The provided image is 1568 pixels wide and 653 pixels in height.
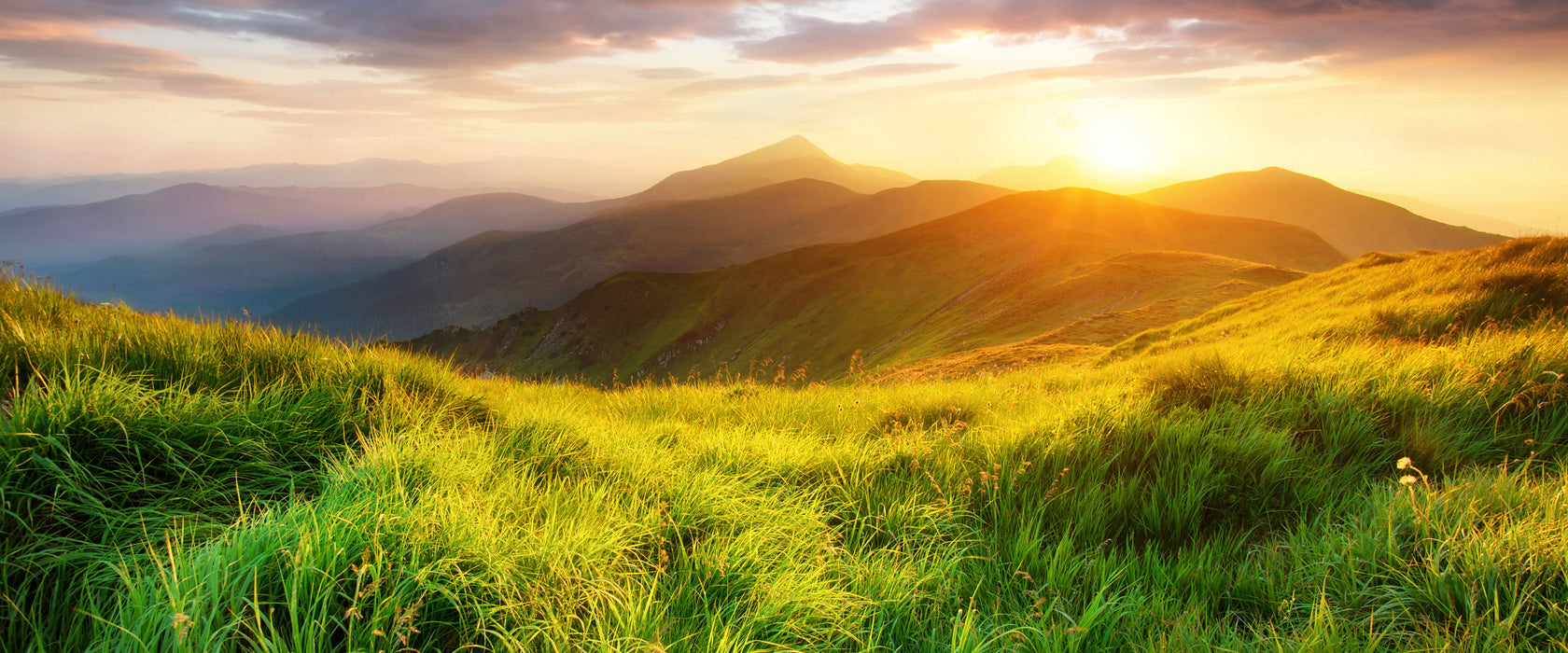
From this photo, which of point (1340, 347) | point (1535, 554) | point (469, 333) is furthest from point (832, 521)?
point (469, 333)

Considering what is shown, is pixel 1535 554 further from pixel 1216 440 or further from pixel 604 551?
pixel 604 551

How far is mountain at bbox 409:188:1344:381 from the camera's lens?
34.7 m

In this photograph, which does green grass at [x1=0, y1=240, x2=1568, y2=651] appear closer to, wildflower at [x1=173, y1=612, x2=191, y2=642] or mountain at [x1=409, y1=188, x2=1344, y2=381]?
wildflower at [x1=173, y1=612, x2=191, y2=642]

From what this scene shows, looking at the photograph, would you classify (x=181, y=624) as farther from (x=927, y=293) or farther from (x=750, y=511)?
(x=927, y=293)

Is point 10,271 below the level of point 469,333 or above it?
above

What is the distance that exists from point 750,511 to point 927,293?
76.4m

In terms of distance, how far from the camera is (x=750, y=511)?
153 inches

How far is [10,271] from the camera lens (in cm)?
536

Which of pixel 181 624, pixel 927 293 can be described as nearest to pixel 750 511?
pixel 181 624

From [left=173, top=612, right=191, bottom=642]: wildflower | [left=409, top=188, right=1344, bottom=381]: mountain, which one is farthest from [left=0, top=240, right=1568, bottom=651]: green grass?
[left=409, top=188, right=1344, bottom=381]: mountain

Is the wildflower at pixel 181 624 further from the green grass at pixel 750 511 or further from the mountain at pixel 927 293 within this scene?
the mountain at pixel 927 293

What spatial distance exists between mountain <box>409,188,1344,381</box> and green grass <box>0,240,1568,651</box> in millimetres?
13234

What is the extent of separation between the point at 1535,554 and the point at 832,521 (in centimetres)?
339

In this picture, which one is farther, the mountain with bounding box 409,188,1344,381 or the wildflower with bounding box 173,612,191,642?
the mountain with bounding box 409,188,1344,381
